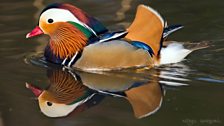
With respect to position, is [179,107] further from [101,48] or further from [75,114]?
[101,48]

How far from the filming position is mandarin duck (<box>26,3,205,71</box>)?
23.5ft

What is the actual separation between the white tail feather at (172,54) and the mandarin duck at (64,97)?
1.00m

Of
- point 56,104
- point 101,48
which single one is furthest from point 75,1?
point 56,104

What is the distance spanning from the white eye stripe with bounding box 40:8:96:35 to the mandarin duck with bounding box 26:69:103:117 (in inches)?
25.3

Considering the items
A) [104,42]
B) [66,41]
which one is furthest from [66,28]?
[104,42]

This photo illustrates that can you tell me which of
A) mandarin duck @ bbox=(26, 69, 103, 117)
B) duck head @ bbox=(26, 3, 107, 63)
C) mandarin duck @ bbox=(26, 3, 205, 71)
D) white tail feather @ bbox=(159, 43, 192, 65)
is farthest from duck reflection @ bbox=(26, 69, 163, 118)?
white tail feather @ bbox=(159, 43, 192, 65)

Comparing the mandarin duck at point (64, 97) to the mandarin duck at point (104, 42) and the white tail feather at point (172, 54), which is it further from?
the white tail feather at point (172, 54)

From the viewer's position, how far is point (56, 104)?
616 centimetres

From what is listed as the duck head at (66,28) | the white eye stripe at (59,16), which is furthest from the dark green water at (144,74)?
the white eye stripe at (59,16)

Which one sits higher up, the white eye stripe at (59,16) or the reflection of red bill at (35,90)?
the white eye stripe at (59,16)

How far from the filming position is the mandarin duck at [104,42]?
7.16 m

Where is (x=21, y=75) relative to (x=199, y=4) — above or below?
above

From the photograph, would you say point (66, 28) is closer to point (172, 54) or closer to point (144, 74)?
point (144, 74)

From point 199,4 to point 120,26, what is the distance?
1432 mm
